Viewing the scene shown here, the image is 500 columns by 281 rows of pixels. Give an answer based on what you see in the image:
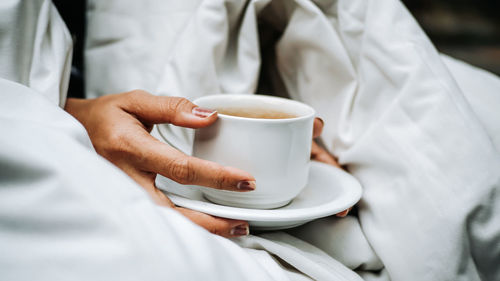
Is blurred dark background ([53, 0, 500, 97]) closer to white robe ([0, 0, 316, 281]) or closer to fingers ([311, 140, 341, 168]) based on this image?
fingers ([311, 140, 341, 168])

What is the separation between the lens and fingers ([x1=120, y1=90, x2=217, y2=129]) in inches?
14.7

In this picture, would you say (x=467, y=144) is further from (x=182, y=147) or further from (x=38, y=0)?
(x=38, y=0)

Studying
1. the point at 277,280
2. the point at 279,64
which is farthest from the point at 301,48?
the point at 277,280

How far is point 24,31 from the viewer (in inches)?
17.2

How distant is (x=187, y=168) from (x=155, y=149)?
0.13ft

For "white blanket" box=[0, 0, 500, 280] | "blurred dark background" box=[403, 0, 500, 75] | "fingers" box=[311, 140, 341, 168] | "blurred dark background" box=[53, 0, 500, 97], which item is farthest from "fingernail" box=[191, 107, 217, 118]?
"blurred dark background" box=[403, 0, 500, 75]

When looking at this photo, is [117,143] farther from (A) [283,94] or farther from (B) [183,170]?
(A) [283,94]

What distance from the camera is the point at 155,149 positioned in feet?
1.23

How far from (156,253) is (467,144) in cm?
33

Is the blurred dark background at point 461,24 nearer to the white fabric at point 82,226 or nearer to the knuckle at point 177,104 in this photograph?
the knuckle at point 177,104

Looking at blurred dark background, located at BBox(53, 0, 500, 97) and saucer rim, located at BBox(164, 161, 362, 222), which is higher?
saucer rim, located at BBox(164, 161, 362, 222)

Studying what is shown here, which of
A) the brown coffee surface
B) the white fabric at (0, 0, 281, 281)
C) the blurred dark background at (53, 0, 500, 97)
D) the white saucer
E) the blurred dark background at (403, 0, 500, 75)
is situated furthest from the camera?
the blurred dark background at (403, 0, 500, 75)

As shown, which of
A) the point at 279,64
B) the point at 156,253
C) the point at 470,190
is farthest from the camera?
the point at 279,64

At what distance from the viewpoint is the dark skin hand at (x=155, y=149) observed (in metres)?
0.36
